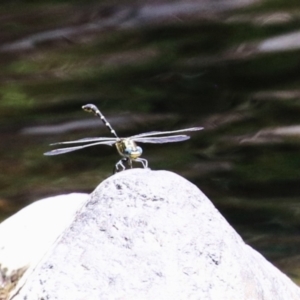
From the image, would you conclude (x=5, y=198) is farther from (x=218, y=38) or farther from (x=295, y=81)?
(x=295, y=81)

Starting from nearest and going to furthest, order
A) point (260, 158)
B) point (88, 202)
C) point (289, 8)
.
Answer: point (88, 202)
point (289, 8)
point (260, 158)

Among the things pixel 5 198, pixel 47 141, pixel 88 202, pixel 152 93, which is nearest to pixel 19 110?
pixel 47 141

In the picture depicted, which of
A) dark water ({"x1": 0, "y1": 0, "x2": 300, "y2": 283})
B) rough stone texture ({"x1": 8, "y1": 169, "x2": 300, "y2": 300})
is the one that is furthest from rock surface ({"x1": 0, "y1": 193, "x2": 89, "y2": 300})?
dark water ({"x1": 0, "y1": 0, "x2": 300, "y2": 283})

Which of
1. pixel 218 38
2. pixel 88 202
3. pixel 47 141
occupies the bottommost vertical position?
pixel 88 202

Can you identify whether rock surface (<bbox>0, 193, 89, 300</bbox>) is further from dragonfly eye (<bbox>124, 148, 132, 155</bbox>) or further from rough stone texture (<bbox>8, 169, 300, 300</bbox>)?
rough stone texture (<bbox>8, 169, 300, 300</bbox>)

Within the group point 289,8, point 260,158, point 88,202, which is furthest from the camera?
point 260,158

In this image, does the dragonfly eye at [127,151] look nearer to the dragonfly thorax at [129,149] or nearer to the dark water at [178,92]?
the dragonfly thorax at [129,149]
